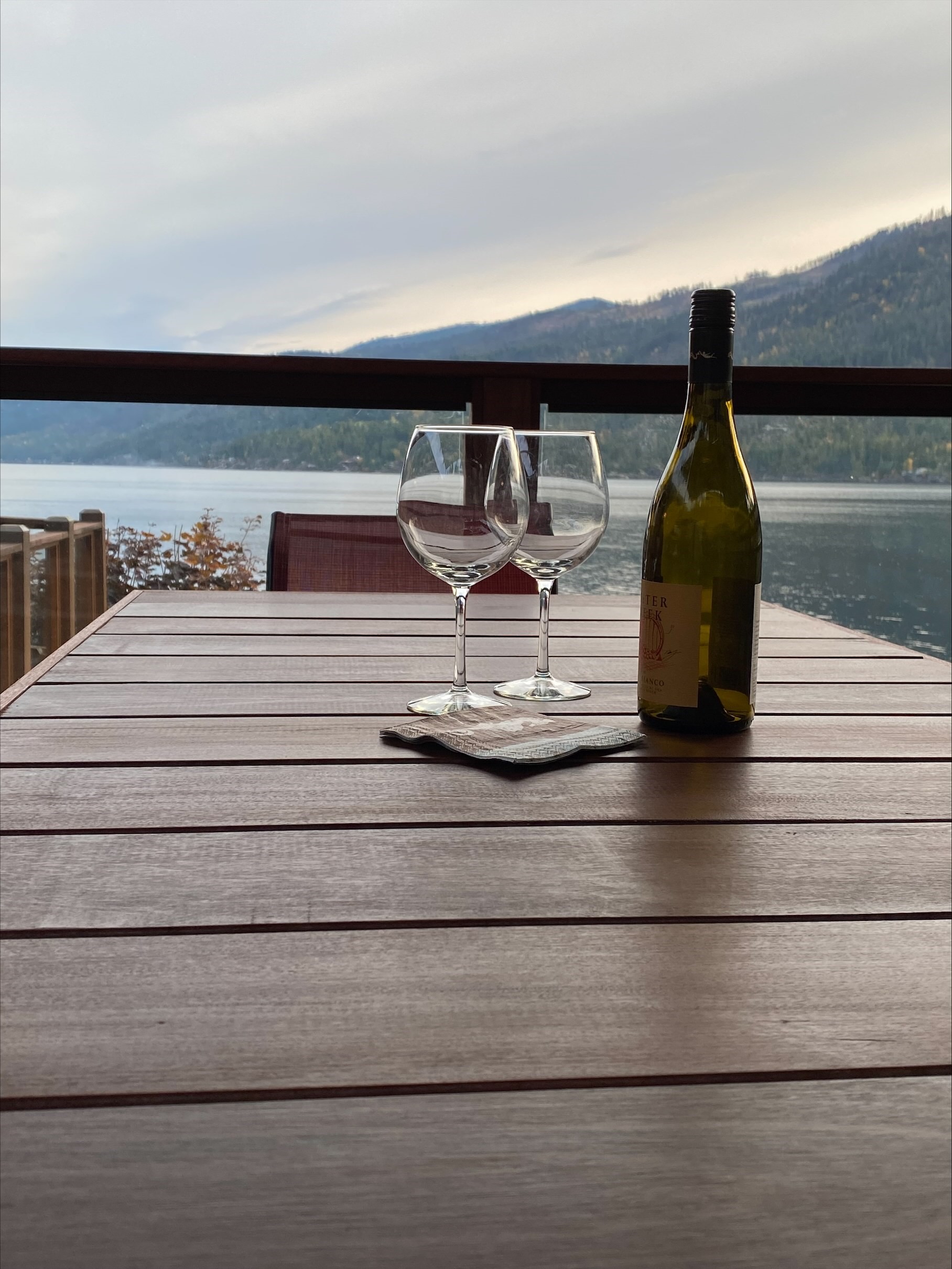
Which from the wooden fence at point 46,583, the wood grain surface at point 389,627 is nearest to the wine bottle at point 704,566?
the wood grain surface at point 389,627

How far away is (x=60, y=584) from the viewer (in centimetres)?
253

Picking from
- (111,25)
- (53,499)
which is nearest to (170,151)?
(111,25)

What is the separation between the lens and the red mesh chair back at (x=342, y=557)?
1994mm

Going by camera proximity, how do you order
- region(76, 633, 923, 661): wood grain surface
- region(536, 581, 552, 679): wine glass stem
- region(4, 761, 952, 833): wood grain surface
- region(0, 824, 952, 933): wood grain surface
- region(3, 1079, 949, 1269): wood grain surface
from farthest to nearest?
region(76, 633, 923, 661): wood grain surface < region(536, 581, 552, 679): wine glass stem < region(4, 761, 952, 833): wood grain surface < region(0, 824, 952, 933): wood grain surface < region(3, 1079, 949, 1269): wood grain surface

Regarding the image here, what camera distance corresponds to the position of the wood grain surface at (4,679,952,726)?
0.86 metres

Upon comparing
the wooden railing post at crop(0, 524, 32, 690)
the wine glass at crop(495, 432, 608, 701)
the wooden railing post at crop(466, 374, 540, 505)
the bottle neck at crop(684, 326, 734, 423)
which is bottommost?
the wooden railing post at crop(0, 524, 32, 690)

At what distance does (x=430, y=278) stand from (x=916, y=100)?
4.38 m

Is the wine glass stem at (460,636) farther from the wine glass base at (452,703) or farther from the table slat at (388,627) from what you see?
the table slat at (388,627)

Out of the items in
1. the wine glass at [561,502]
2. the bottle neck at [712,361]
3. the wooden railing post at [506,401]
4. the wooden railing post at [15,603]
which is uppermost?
the wooden railing post at [506,401]

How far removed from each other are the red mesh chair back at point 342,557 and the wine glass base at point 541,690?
1.02 meters

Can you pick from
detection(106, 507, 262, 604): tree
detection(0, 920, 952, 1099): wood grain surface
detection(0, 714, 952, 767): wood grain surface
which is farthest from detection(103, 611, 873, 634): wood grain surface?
detection(106, 507, 262, 604): tree

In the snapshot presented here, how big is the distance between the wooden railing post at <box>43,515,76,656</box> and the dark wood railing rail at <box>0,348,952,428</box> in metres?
0.29

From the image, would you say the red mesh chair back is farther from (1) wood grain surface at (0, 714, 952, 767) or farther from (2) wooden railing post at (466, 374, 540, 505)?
(1) wood grain surface at (0, 714, 952, 767)

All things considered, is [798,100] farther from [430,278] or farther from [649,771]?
[649,771]
